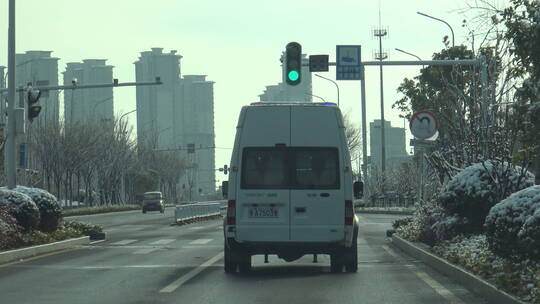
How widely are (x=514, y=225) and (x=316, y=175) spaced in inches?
144

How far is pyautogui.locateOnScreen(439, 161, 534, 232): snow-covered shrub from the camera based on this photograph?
19.1m

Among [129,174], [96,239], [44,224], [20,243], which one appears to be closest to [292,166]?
[20,243]

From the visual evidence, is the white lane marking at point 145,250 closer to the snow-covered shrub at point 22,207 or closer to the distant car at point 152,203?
the snow-covered shrub at point 22,207

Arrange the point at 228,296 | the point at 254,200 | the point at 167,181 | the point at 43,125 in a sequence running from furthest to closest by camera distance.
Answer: the point at 167,181 → the point at 43,125 → the point at 254,200 → the point at 228,296

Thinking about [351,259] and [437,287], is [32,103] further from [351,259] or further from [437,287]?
[437,287]

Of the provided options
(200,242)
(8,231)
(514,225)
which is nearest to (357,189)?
(514,225)

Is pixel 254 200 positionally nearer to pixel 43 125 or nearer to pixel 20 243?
pixel 20 243

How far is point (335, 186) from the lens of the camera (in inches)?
637

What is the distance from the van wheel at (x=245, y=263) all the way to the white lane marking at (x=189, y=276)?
2.49ft

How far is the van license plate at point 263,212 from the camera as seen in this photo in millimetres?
16156

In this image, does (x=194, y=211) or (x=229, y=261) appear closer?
(x=229, y=261)

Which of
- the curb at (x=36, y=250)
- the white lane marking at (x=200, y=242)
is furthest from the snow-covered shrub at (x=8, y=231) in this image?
the white lane marking at (x=200, y=242)

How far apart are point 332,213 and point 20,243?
9.08 metres

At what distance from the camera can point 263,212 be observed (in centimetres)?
1619
